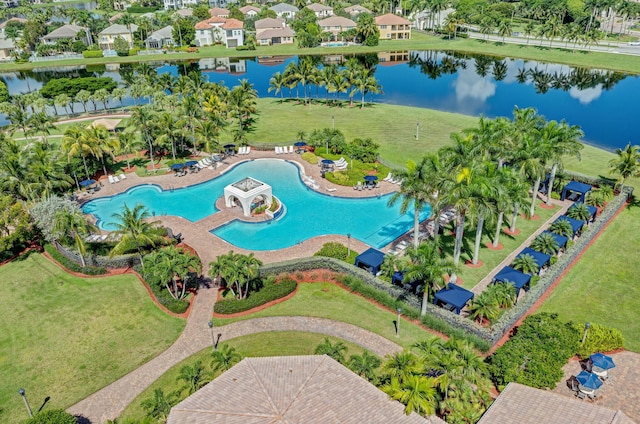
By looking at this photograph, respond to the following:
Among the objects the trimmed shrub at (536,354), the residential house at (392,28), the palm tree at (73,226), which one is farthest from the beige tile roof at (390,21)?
the trimmed shrub at (536,354)

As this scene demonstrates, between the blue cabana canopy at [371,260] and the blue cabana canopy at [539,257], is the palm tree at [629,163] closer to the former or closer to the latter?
the blue cabana canopy at [539,257]

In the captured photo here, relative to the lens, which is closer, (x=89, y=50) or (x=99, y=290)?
(x=99, y=290)

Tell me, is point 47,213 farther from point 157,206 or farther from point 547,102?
point 547,102

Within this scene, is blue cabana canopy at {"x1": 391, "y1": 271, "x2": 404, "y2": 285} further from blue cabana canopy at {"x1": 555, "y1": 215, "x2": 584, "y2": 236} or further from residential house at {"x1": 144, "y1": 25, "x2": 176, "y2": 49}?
residential house at {"x1": 144, "y1": 25, "x2": 176, "y2": 49}

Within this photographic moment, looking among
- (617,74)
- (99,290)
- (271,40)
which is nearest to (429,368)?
(99,290)

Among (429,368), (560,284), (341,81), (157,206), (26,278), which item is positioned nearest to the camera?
(429,368)

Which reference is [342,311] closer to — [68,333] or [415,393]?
[415,393]
